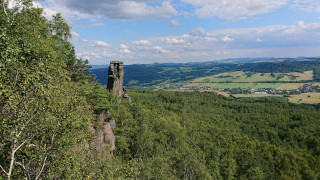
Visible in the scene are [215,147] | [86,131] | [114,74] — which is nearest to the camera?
[86,131]

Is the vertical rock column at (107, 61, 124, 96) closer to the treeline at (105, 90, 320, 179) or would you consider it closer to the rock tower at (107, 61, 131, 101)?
the rock tower at (107, 61, 131, 101)

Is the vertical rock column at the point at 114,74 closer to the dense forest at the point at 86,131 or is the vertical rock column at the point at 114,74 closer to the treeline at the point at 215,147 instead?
the dense forest at the point at 86,131

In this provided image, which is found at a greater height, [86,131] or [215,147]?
[86,131]

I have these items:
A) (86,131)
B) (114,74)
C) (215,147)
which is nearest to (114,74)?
(114,74)

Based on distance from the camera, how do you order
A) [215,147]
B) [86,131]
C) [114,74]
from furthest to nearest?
[215,147] → [114,74] → [86,131]

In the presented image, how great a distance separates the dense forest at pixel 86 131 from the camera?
1198 centimetres

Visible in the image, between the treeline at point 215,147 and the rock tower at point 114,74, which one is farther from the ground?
the rock tower at point 114,74

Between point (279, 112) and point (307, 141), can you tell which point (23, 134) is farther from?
point (279, 112)

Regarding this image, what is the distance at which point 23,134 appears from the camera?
12.9m

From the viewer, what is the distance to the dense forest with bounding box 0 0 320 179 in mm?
11984

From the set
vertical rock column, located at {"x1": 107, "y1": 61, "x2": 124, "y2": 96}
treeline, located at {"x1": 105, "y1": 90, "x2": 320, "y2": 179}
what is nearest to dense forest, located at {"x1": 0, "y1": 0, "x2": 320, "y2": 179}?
treeline, located at {"x1": 105, "y1": 90, "x2": 320, "y2": 179}

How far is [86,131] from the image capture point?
19.1m

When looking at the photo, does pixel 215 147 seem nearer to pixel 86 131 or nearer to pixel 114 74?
pixel 114 74

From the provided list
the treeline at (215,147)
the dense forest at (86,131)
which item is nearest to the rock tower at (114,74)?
the dense forest at (86,131)
